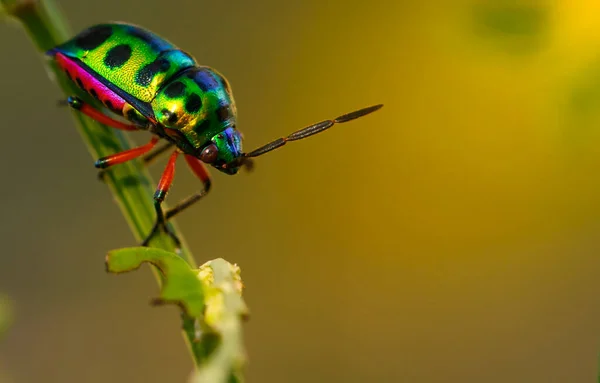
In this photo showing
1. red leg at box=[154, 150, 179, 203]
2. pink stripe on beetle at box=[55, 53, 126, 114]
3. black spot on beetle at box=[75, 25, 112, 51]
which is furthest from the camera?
black spot on beetle at box=[75, 25, 112, 51]

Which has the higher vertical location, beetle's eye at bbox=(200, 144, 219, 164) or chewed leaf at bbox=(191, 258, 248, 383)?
beetle's eye at bbox=(200, 144, 219, 164)

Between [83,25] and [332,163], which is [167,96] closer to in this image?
[332,163]

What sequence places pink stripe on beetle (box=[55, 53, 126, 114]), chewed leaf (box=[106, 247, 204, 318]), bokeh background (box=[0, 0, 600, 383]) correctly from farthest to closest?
bokeh background (box=[0, 0, 600, 383])
pink stripe on beetle (box=[55, 53, 126, 114])
chewed leaf (box=[106, 247, 204, 318])

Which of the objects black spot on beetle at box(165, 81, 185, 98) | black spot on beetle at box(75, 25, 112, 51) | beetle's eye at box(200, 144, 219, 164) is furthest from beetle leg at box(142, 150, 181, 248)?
black spot on beetle at box(75, 25, 112, 51)

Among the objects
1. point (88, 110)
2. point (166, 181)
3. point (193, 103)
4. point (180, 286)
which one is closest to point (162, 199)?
point (166, 181)

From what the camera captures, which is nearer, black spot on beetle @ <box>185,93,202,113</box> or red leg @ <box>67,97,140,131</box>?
red leg @ <box>67,97,140,131</box>

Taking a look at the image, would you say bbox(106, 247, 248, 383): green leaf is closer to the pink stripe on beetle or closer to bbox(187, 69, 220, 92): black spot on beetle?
the pink stripe on beetle

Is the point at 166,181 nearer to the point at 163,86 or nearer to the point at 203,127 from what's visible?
the point at 203,127

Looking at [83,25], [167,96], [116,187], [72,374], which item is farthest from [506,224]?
[83,25]
